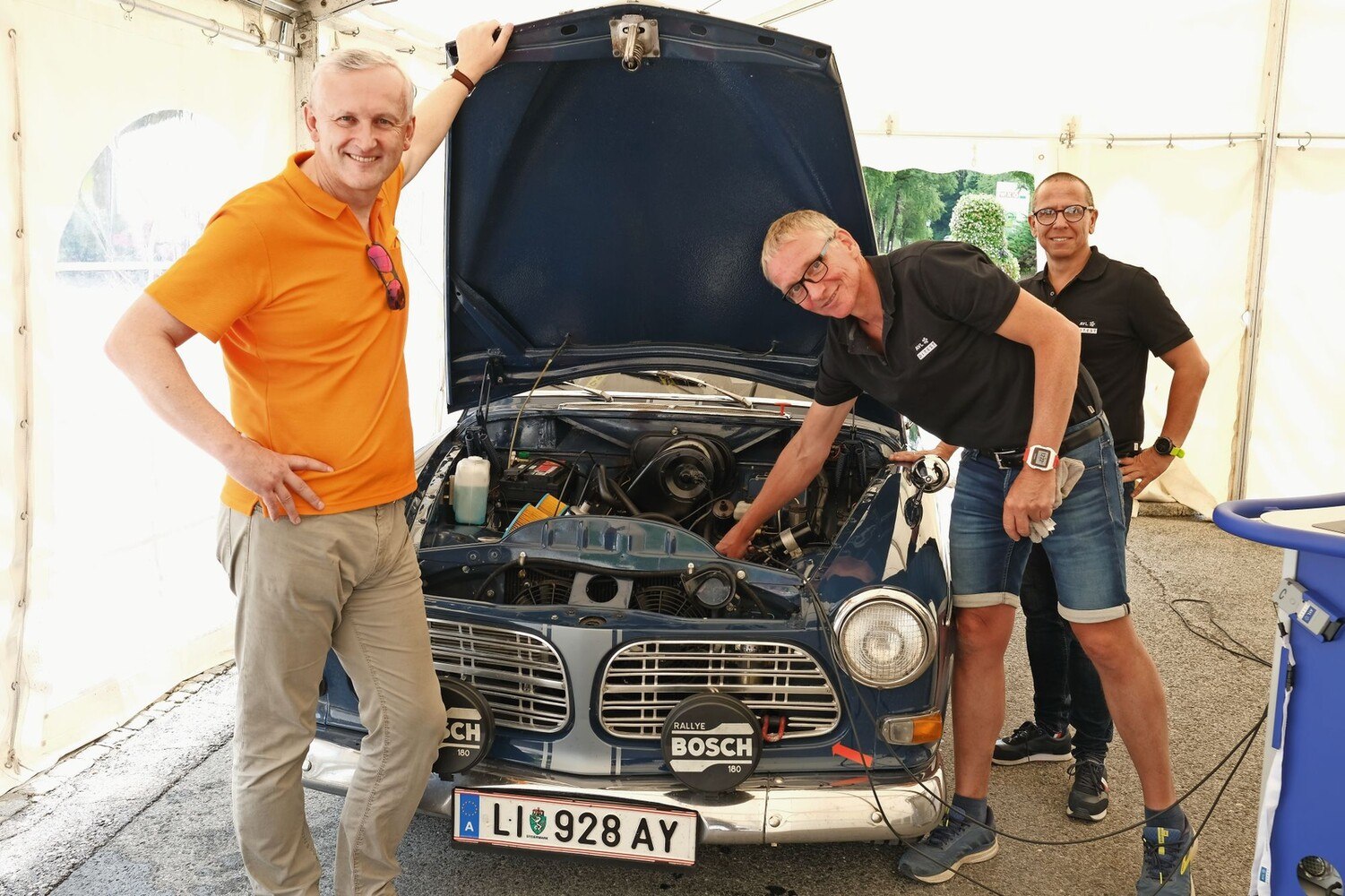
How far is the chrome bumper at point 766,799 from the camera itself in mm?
2262

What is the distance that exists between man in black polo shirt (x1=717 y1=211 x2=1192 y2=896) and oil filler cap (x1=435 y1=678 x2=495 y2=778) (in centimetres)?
110

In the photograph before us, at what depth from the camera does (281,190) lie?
201 centimetres

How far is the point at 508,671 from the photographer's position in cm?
254

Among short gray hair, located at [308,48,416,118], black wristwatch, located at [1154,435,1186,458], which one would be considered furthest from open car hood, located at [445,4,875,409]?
black wristwatch, located at [1154,435,1186,458]

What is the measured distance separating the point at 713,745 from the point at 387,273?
3.88 ft

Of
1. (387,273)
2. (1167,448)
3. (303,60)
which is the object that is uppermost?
(303,60)

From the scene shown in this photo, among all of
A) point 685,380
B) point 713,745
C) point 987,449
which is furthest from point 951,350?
point 685,380

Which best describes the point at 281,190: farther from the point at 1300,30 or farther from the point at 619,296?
the point at 1300,30

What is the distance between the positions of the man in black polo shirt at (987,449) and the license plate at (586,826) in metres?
0.72

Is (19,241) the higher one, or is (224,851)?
(19,241)

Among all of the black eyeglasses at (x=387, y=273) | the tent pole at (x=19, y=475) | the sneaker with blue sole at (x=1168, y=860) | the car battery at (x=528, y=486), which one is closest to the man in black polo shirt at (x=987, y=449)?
the sneaker with blue sole at (x=1168, y=860)

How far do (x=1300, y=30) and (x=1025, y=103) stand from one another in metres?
1.56

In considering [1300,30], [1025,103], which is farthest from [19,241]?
[1300,30]

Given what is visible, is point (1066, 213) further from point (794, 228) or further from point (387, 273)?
point (387, 273)
